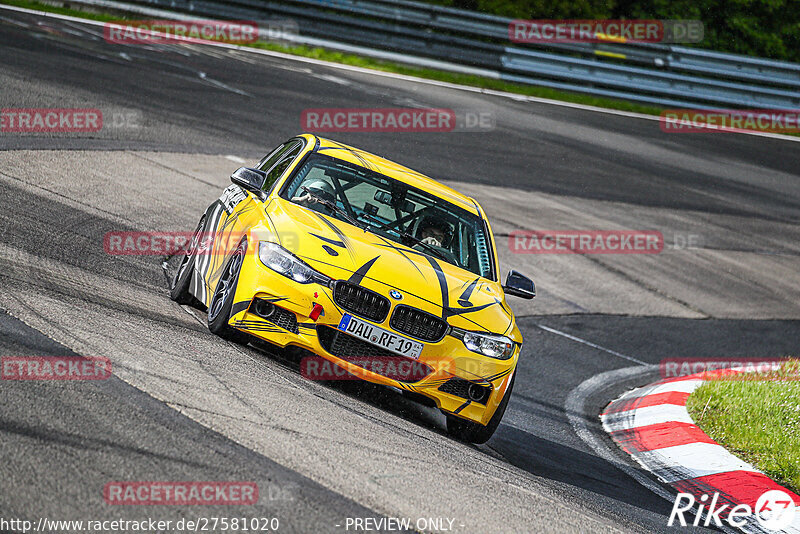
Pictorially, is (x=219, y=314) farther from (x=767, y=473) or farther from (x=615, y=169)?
(x=615, y=169)

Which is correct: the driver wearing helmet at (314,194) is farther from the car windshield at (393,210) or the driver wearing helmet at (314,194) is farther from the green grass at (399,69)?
the green grass at (399,69)

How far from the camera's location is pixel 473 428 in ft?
23.0

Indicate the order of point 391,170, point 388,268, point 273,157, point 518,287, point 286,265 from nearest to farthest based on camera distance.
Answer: point 286,265 → point 388,268 → point 518,287 → point 391,170 → point 273,157

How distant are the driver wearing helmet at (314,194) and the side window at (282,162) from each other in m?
0.33

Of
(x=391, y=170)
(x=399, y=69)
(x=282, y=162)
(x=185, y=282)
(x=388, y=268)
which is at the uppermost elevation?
(x=399, y=69)

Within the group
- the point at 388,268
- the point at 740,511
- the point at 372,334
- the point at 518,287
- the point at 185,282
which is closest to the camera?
the point at 372,334

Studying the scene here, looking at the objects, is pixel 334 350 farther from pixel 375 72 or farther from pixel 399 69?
pixel 399 69

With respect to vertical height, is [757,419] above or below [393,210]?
below

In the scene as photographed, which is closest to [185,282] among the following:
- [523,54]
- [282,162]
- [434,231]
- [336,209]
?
[282,162]

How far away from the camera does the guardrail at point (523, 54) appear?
2502 centimetres

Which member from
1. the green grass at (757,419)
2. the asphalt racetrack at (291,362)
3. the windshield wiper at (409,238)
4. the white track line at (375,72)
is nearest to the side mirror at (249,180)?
the windshield wiper at (409,238)

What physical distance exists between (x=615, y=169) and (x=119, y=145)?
34.5 feet

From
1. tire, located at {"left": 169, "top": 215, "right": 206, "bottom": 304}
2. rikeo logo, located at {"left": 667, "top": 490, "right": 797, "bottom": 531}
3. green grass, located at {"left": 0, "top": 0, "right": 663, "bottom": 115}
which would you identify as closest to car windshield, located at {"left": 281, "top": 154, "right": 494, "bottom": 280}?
tire, located at {"left": 169, "top": 215, "right": 206, "bottom": 304}

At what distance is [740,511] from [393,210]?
10.9 ft
